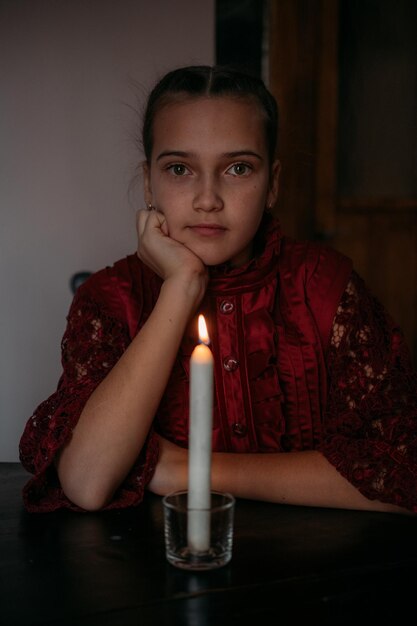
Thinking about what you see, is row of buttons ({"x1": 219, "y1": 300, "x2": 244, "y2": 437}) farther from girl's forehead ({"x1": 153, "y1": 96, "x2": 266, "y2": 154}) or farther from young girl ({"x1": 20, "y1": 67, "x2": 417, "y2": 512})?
girl's forehead ({"x1": 153, "y1": 96, "x2": 266, "y2": 154})

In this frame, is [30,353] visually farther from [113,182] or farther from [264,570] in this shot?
[264,570]

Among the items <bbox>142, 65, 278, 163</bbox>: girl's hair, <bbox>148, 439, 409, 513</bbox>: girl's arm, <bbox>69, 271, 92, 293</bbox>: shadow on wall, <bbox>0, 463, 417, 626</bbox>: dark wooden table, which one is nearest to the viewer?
<bbox>0, 463, 417, 626</bbox>: dark wooden table

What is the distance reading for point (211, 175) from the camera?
129cm

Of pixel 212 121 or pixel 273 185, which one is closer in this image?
pixel 212 121

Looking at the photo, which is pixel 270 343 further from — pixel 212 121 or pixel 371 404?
pixel 212 121

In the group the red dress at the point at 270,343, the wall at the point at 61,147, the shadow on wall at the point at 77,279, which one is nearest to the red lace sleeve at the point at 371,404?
the red dress at the point at 270,343

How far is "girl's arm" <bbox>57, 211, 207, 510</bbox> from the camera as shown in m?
1.07

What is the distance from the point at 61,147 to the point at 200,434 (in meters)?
1.61

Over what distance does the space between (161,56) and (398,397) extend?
1.36m

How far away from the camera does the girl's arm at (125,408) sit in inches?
42.0

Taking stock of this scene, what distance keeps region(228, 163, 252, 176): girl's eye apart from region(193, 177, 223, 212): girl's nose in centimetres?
5

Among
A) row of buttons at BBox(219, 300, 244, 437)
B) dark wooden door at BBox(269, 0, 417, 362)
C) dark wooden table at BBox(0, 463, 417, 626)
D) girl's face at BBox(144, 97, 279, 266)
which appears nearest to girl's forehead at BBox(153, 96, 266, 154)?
girl's face at BBox(144, 97, 279, 266)

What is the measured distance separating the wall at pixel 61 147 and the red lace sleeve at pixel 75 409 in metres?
0.86

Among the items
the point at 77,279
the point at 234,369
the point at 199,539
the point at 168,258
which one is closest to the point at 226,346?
the point at 234,369
